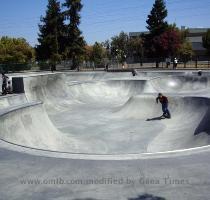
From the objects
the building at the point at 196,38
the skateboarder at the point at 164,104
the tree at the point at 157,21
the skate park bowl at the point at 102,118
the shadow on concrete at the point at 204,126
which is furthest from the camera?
the building at the point at 196,38

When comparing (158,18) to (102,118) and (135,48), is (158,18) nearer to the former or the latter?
(135,48)

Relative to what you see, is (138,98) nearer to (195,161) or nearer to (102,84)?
(102,84)

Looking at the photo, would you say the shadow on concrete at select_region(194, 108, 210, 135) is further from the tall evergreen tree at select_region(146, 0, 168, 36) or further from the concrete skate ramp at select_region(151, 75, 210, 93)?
the tall evergreen tree at select_region(146, 0, 168, 36)

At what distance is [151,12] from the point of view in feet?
175

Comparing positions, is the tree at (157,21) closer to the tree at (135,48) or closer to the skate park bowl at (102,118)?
the tree at (135,48)

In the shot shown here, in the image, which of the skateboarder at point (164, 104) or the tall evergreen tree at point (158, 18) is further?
the tall evergreen tree at point (158, 18)

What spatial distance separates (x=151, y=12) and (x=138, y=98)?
125ft

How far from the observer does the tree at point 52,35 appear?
157ft

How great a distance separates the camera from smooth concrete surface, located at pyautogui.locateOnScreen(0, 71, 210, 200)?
5.09 m

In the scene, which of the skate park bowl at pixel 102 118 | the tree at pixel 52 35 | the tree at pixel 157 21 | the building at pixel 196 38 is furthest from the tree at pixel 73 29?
the building at pixel 196 38

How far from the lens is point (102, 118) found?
658 inches

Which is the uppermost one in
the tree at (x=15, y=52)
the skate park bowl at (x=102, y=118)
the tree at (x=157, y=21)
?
the tree at (x=157, y=21)

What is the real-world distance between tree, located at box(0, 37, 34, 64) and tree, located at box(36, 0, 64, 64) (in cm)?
892

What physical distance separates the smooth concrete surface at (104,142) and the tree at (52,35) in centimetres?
2434
